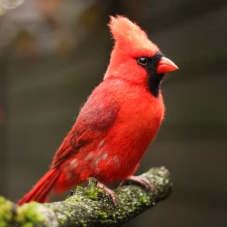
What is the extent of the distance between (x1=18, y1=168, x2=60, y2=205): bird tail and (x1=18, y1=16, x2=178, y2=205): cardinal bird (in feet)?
0.33

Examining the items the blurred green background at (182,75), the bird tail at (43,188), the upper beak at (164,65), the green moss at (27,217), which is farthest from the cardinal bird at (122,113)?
→ the blurred green background at (182,75)

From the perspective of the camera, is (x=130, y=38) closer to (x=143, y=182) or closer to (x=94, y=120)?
(x=94, y=120)

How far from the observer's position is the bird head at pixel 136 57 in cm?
157

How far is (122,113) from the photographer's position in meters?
1.57

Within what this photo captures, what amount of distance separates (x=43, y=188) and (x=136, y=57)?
0.65 meters

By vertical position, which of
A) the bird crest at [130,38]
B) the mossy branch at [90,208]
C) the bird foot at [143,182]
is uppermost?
the bird crest at [130,38]

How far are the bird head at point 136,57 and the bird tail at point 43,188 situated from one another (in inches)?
18.3

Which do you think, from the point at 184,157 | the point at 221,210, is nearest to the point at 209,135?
the point at 184,157

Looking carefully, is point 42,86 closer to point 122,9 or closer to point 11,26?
point 11,26

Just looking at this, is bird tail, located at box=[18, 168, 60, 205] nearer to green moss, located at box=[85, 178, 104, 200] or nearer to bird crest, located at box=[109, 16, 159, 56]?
green moss, located at box=[85, 178, 104, 200]

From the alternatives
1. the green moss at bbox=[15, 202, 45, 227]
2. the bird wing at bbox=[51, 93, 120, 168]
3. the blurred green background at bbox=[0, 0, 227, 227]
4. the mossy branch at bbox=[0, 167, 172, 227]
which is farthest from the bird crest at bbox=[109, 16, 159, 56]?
the blurred green background at bbox=[0, 0, 227, 227]

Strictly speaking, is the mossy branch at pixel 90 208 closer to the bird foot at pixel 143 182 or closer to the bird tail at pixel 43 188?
the bird foot at pixel 143 182

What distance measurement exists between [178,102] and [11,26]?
56.3 inches

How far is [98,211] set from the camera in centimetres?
121
